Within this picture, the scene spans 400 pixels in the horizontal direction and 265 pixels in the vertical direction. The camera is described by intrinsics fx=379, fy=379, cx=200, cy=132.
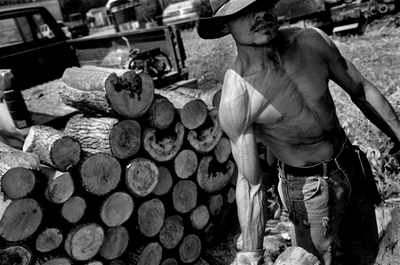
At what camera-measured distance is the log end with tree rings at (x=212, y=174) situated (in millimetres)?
3564

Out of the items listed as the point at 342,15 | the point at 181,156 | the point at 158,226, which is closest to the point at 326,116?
the point at 181,156

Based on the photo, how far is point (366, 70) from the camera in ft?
19.4

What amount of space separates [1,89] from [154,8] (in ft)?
37.9

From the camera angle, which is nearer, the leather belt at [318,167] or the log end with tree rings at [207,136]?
the leather belt at [318,167]

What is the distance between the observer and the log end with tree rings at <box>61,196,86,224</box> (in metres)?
2.84

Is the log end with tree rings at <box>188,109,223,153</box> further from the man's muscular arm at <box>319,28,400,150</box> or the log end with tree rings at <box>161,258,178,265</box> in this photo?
the man's muscular arm at <box>319,28,400,150</box>

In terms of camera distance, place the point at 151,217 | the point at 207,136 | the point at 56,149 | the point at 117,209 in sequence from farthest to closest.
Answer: the point at 207,136
the point at 151,217
the point at 117,209
the point at 56,149

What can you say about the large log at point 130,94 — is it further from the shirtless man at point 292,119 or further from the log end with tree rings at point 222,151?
the shirtless man at point 292,119

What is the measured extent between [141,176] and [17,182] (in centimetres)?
96

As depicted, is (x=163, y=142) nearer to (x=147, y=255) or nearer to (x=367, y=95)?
(x=147, y=255)

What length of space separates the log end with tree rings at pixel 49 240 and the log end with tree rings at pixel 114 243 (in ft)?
1.28

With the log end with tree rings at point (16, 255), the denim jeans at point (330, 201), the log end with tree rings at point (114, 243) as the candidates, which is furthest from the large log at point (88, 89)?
the denim jeans at point (330, 201)

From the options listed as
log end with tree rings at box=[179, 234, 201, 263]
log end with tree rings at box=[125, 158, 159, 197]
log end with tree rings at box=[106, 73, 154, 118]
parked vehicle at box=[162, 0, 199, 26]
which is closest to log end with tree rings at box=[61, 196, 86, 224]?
log end with tree rings at box=[125, 158, 159, 197]

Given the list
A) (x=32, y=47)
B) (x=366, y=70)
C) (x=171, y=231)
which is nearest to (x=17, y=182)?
(x=171, y=231)
